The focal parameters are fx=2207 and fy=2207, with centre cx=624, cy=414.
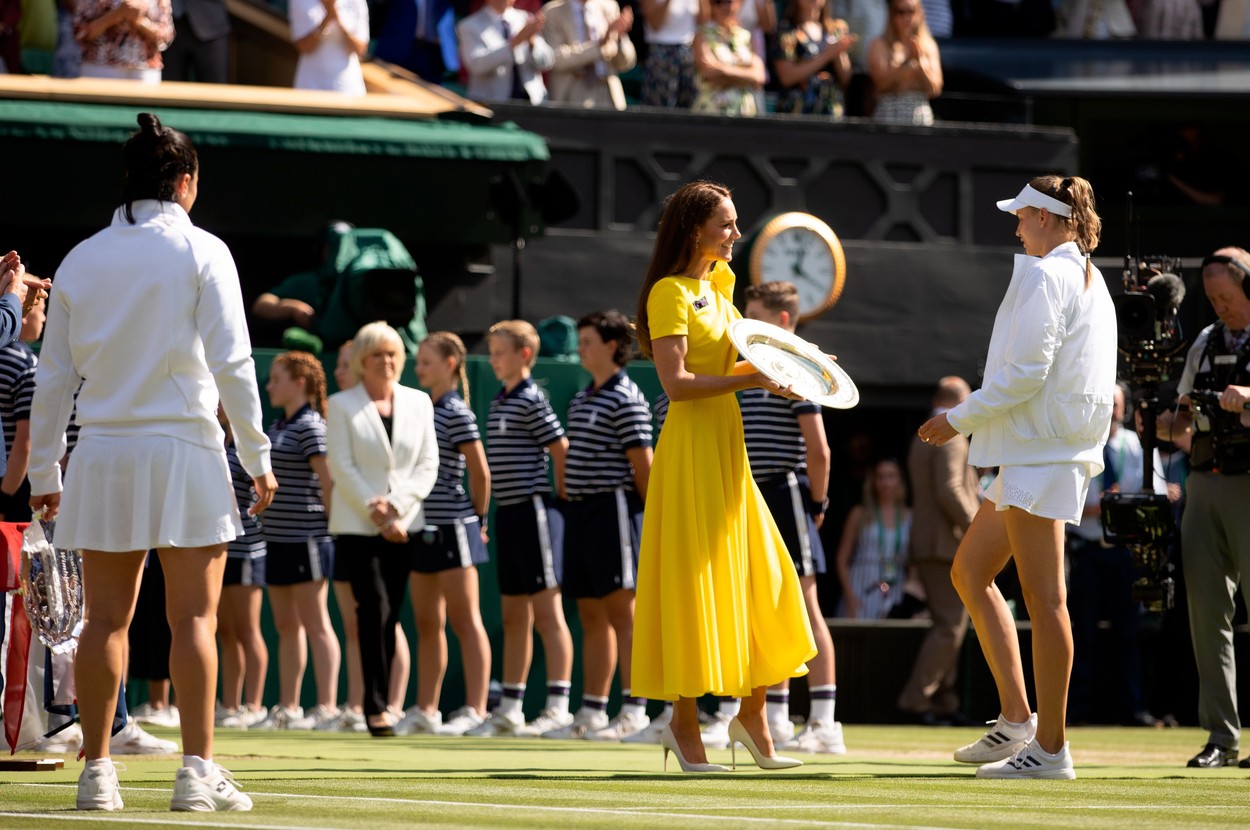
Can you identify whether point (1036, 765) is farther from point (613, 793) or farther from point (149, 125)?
point (149, 125)

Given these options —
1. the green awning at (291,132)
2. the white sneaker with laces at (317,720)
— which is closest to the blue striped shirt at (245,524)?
the white sneaker with laces at (317,720)

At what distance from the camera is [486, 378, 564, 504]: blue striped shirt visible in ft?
36.1

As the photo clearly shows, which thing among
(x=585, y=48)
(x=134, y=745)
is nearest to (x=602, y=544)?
(x=134, y=745)

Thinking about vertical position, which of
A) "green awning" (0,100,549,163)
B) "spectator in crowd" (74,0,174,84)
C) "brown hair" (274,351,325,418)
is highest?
"spectator in crowd" (74,0,174,84)

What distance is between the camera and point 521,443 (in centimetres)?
1105

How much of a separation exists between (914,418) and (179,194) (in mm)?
12544

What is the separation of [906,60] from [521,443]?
22.4 feet

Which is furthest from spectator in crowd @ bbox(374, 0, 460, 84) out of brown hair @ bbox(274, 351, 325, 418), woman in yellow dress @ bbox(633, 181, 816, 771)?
woman in yellow dress @ bbox(633, 181, 816, 771)

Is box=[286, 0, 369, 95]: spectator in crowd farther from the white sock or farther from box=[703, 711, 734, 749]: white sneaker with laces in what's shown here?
the white sock

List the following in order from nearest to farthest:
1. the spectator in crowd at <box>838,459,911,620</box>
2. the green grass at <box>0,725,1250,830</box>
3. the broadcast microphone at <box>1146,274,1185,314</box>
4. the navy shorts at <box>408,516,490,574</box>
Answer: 1. the green grass at <box>0,725,1250,830</box>
2. the broadcast microphone at <box>1146,274,1185,314</box>
3. the navy shorts at <box>408,516,490,574</box>
4. the spectator in crowd at <box>838,459,911,620</box>

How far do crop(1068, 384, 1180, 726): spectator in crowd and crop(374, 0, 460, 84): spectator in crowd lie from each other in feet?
19.6

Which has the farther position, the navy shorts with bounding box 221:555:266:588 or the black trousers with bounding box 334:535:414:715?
the navy shorts with bounding box 221:555:266:588

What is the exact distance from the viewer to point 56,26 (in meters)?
15.2

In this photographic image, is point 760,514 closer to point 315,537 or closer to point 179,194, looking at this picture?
point 179,194
